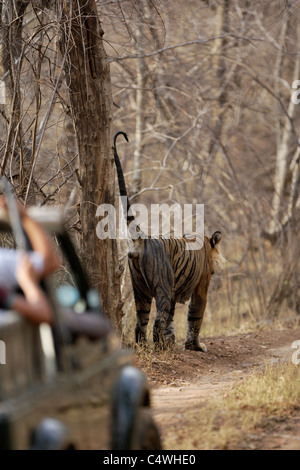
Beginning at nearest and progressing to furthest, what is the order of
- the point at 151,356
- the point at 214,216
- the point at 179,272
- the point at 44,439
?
the point at 44,439 → the point at 151,356 → the point at 179,272 → the point at 214,216

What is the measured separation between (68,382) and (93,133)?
4212 millimetres

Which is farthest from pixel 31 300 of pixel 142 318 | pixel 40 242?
pixel 142 318

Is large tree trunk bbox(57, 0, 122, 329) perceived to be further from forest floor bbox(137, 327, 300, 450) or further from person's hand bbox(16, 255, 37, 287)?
person's hand bbox(16, 255, 37, 287)

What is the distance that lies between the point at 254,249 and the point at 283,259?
107 centimetres

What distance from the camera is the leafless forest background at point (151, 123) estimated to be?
6699 mm

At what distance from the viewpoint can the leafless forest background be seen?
22.0 feet

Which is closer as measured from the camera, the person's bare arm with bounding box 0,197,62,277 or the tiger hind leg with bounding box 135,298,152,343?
the person's bare arm with bounding box 0,197,62,277

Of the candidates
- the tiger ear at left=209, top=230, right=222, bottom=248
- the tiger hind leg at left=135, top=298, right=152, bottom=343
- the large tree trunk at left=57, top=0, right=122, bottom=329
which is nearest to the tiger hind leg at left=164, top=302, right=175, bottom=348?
the tiger hind leg at left=135, top=298, right=152, bottom=343

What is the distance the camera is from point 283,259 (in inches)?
454

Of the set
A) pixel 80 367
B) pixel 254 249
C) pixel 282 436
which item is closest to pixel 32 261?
pixel 80 367

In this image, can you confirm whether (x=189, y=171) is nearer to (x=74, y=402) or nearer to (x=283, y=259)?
(x=283, y=259)

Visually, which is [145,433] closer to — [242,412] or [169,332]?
[242,412]

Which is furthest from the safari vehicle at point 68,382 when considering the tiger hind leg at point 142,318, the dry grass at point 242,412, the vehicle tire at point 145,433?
the tiger hind leg at point 142,318

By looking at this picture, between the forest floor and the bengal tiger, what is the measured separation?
0.35 meters
